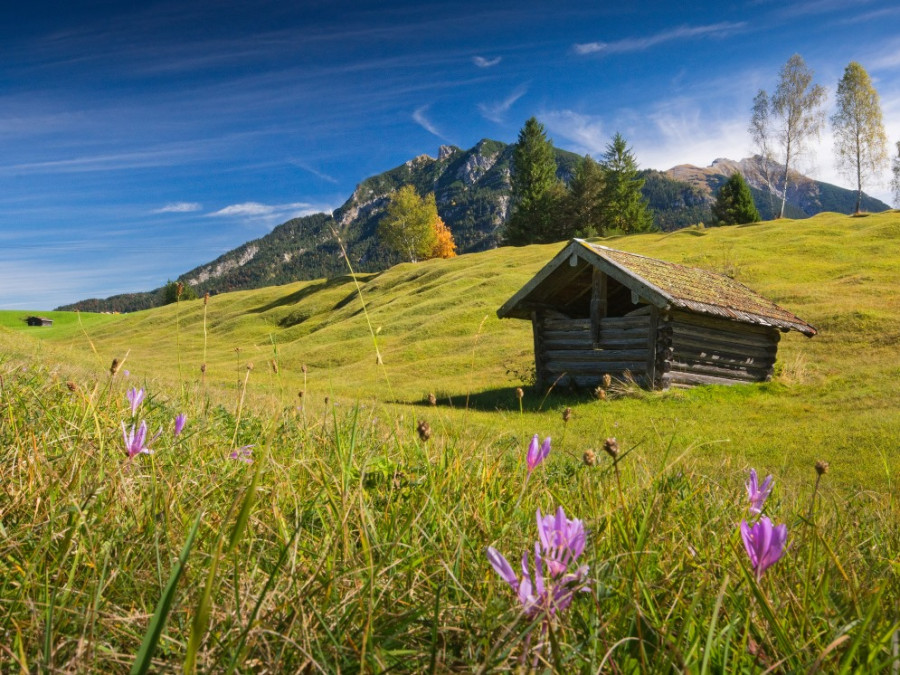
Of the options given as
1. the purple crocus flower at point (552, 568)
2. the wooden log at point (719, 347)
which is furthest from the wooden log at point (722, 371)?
the purple crocus flower at point (552, 568)

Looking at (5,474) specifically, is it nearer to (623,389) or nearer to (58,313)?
(623,389)

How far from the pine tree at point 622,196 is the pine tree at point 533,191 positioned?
597 cm

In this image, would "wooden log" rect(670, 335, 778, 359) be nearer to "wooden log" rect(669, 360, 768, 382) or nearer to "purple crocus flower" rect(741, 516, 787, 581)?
"wooden log" rect(669, 360, 768, 382)

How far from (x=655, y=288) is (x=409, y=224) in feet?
197

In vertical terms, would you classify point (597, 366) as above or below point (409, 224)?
below

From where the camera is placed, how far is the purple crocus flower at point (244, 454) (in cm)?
252

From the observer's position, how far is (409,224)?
7144 cm

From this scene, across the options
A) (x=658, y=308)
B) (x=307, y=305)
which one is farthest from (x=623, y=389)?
(x=307, y=305)

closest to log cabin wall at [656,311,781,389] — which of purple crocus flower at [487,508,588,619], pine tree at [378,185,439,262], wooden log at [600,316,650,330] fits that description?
wooden log at [600,316,650,330]

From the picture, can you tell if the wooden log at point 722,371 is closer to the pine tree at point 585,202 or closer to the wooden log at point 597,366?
the wooden log at point 597,366

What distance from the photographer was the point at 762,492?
5.54 ft

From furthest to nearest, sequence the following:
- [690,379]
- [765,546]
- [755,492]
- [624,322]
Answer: [690,379] → [624,322] → [755,492] → [765,546]

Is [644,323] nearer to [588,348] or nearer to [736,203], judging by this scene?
[588,348]

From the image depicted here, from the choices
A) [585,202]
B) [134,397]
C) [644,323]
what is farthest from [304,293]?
[134,397]
